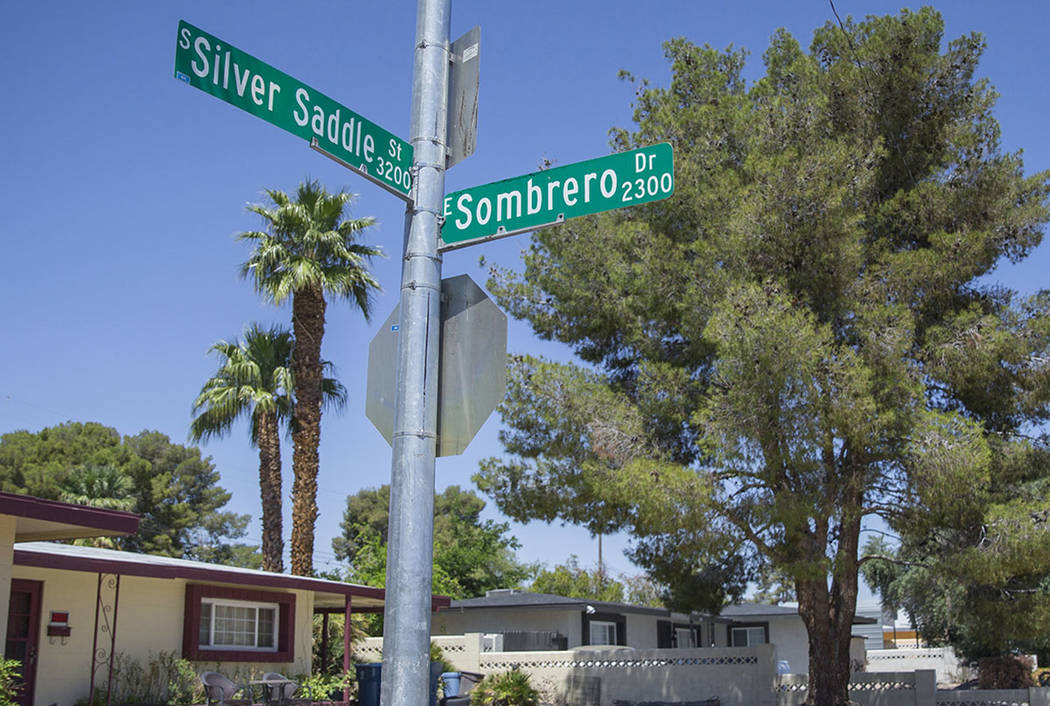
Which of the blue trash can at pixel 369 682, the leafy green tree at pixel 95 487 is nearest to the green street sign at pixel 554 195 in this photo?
the blue trash can at pixel 369 682

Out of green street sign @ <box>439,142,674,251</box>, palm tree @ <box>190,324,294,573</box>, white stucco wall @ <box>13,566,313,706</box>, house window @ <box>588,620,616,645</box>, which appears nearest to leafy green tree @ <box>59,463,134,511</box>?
palm tree @ <box>190,324,294,573</box>

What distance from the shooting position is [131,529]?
45.0ft

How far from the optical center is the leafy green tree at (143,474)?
5206cm

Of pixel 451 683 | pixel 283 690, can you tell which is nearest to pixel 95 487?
pixel 451 683

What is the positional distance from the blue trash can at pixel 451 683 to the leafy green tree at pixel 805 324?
4717 mm

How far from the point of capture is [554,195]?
511cm

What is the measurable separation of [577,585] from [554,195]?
51.9m

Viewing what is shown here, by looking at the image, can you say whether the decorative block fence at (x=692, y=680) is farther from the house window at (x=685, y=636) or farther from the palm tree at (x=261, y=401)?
the house window at (x=685, y=636)

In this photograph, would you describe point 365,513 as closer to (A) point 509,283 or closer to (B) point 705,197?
(A) point 509,283

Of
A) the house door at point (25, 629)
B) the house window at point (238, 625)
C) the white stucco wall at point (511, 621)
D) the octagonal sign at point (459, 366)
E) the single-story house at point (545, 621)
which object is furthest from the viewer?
the white stucco wall at point (511, 621)

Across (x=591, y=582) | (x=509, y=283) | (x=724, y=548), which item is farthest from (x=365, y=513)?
(x=724, y=548)

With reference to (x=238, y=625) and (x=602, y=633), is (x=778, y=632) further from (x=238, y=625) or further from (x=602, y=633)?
(x=238, y=625)

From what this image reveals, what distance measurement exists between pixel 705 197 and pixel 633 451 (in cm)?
520

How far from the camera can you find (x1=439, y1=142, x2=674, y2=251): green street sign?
197 inches
